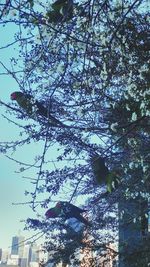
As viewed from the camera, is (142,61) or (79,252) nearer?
(142,61)

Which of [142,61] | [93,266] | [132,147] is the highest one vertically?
[142,61]

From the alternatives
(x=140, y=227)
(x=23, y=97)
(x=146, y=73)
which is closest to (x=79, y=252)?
(x=140, y=227)

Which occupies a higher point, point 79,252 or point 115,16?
point 115,16

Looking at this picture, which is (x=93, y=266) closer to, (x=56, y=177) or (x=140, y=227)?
(x=140, y=227)

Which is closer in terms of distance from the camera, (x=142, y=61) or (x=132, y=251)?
(x=142, y=61)

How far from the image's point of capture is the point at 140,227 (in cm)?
1068

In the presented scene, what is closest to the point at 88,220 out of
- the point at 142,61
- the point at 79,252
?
the point at 79,252

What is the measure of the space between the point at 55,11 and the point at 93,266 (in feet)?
26.2

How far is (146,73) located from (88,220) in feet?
19.1

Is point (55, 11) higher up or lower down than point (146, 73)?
lower down

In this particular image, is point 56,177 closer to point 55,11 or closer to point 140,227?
point 140,227

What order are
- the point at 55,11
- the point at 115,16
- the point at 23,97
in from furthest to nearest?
the point at 23,97
the point at 115,16
the point at 55,11

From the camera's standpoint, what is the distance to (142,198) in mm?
8797

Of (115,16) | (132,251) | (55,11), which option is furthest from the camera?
(132,251)
